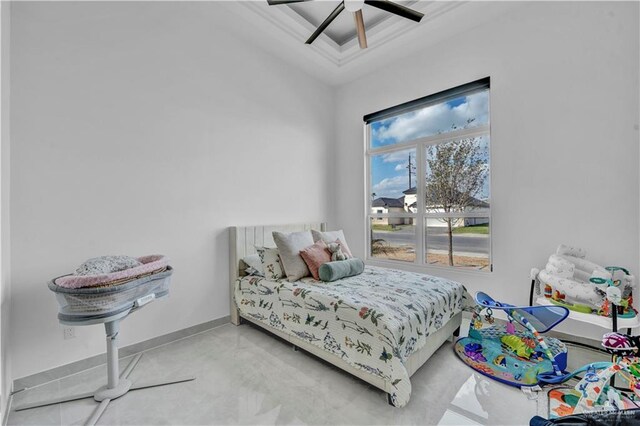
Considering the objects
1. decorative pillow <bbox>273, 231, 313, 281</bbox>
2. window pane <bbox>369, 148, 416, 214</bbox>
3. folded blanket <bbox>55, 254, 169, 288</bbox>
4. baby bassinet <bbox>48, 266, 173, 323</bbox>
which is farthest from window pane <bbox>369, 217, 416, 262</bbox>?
baby bassinet <bbox>48, 266, 173, 323</bbox>

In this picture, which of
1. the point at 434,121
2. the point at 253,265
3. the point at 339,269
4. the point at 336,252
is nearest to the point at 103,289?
the point at 253,265

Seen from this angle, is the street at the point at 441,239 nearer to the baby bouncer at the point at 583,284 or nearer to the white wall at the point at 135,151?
the baby bouncer at the point at 583,284

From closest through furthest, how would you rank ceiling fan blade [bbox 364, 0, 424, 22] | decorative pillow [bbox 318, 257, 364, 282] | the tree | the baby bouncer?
the baby bouncer < ceiling fan blade [bbox 364, 0, 424, 22] < decorative pillow [bbox 318, 257, 364, 282] < the tree

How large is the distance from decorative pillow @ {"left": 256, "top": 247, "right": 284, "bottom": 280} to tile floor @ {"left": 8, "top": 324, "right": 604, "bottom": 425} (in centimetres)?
67

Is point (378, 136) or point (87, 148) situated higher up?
point (378, 136)

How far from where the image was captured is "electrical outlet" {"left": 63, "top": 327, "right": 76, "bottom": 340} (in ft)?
6.43

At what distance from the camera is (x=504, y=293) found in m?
2.78

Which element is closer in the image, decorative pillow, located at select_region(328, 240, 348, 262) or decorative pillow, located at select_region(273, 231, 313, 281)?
decorative pillow, located at select_region(273, 231, 313, 281)

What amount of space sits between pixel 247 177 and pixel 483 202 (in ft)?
8.67

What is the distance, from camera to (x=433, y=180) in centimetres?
337

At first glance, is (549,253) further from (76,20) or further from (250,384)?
(76,20)

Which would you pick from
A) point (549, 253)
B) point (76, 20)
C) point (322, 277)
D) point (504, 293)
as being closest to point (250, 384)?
point (322, 277)

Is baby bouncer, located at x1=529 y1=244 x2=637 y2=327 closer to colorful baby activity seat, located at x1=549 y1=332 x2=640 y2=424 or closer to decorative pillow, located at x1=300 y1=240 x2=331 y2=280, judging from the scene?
colorful baby activity seat, located at x1=549 y1=332 x2=640 y2=424

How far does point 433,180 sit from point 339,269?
5.73 feet
